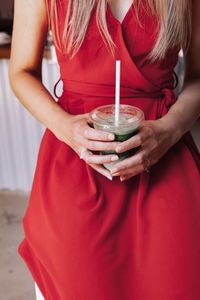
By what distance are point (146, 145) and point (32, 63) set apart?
0.36 m

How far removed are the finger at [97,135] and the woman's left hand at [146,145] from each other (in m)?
0.02

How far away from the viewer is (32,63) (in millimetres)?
1039

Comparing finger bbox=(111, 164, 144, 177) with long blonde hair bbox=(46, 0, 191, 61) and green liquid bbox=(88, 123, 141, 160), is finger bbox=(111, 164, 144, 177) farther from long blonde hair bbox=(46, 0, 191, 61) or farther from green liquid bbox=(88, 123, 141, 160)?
long blonde hair bbox=(46, 0, 191, 61)

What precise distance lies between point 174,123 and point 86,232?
29cm

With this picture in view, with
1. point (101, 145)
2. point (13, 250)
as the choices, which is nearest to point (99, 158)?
point (101, 145)

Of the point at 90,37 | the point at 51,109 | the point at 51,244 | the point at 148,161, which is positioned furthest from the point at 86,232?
the point at 90,37

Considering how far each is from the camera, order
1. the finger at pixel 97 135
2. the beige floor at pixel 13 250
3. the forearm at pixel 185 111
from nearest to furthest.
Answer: the finger at pixel 97 135, the forearm at pixel 185 111, the beige floor at pixel 13 250

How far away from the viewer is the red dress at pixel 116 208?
0.81 metres

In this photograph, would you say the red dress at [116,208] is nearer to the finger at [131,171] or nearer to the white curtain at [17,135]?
the finger at [131,171]

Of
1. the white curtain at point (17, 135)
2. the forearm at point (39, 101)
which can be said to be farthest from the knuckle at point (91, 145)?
the white curtain at point (17, 135)

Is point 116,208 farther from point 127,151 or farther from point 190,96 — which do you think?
point 190,96

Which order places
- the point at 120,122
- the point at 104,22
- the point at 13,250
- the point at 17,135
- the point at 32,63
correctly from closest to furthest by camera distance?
the point at 120,122, the point at 104,22, the point at 32,63, the point at 13,250, the point at 17,135

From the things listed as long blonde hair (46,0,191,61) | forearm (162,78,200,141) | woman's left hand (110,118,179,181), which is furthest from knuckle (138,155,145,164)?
long blonde hair (46,0,191,61)

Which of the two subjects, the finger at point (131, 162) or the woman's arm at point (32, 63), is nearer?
the finger at point (131, 162)
